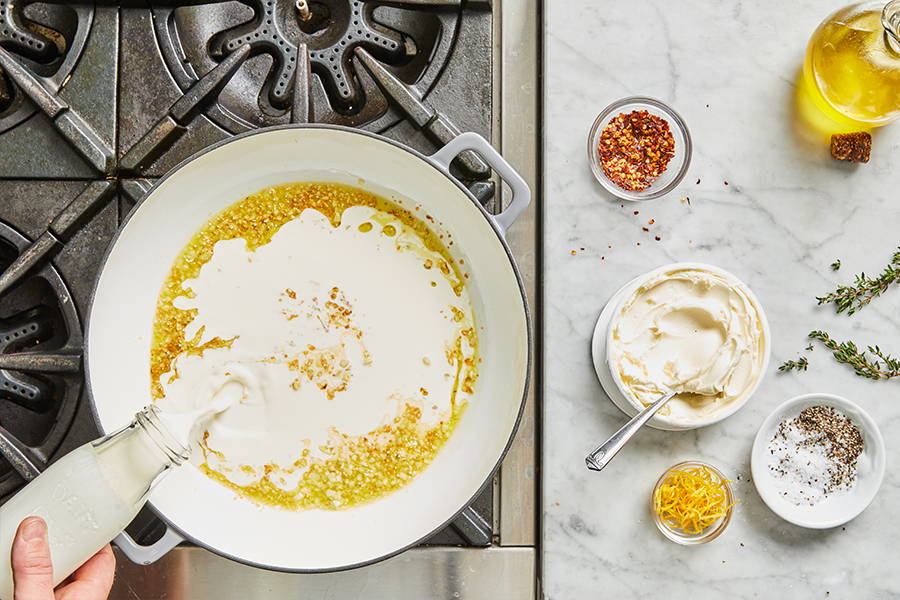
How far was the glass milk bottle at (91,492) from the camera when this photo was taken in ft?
2.42

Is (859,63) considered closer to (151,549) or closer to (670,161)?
(670,161)

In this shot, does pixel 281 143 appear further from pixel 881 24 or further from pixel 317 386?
pixel 881 24

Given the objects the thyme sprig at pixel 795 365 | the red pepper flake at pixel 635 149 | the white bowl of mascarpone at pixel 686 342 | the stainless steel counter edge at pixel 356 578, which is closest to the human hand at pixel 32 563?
the stainless steel counter edge at pixel 356 578

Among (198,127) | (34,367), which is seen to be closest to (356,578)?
(34,367)

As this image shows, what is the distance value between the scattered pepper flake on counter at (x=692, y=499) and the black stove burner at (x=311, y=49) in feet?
1.75

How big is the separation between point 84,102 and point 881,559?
109cm

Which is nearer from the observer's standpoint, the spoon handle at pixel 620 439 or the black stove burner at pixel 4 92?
the spoon handle at pixel 620 439

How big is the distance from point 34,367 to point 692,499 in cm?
76

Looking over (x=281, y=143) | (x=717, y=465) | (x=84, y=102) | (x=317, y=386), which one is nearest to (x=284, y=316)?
(x=317, y=386)

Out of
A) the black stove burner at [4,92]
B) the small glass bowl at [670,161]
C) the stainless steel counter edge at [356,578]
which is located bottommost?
the stainless steel counter edge at [356,578]

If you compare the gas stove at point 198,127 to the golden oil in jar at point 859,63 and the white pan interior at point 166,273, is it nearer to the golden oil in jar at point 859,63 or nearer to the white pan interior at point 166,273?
the white pan interior at point 166,273

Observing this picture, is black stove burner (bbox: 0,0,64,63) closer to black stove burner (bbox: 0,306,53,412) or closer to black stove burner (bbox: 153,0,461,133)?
black stove burner (bbox: 153,0,461,133)

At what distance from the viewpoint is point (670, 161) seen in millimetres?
951

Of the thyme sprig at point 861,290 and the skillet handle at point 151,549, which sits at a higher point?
the skillet handle at point 151,549
